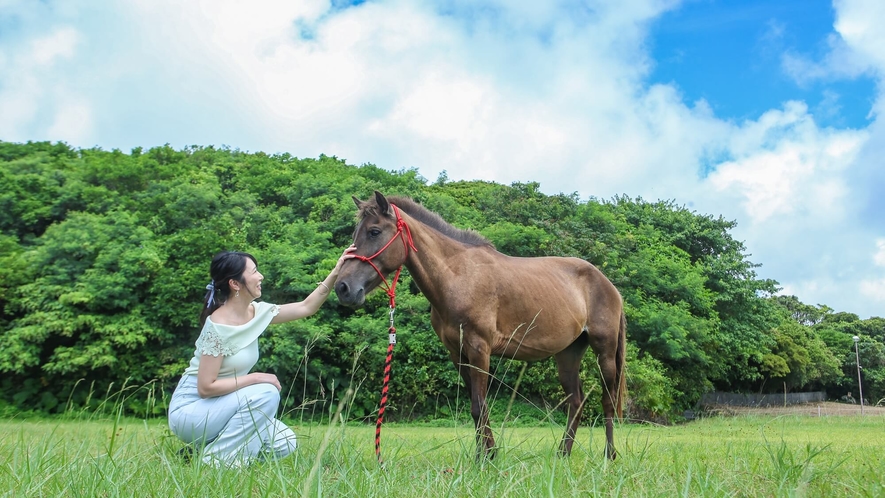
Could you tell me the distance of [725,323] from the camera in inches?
961

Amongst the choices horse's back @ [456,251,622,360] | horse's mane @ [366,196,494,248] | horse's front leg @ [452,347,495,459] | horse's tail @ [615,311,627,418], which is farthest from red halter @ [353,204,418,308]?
horse's tail @ [615,311,627,418]

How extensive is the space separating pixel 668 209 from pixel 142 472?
29998 mm

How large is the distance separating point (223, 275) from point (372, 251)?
1020 millimetres

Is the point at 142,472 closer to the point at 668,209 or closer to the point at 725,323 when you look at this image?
the point at 725,323

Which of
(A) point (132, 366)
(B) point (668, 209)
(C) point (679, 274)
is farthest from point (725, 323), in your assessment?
(A) point (132, 366)

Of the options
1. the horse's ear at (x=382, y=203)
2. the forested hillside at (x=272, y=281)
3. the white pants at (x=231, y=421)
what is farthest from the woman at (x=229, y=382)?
the forested hillside at (x=272, y=281)

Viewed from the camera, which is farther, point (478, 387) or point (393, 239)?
point (393, 239)

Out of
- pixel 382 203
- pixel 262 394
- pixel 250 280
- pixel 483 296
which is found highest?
pixel 382 203

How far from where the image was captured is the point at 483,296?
4.62 meters

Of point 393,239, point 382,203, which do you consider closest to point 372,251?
point 393,239

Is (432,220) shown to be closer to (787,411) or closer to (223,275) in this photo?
(223,275)

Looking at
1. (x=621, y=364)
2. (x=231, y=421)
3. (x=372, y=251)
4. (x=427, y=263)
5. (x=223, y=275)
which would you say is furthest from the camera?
(x=621, y=364)

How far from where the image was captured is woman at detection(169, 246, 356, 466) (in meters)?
3.49

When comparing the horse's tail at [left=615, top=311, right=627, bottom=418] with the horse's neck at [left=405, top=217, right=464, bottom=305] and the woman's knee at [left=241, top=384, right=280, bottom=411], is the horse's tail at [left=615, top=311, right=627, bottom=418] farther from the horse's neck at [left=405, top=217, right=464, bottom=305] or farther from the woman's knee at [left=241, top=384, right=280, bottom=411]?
the woman's knee at [left=241, top=384, right=280, bottom=411]
